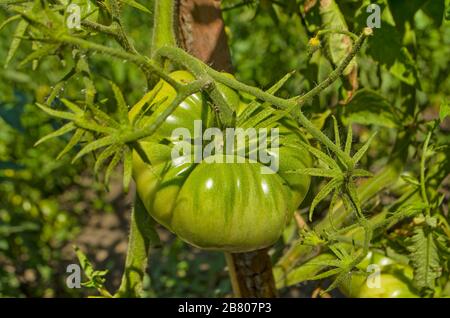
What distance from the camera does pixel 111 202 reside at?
269cm

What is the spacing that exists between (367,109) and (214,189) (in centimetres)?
40

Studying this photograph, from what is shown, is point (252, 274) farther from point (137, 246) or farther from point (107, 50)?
point (107, 50)

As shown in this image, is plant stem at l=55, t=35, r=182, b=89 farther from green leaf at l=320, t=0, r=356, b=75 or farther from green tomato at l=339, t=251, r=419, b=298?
green tomato at l=339, t=251, r=419, b=298

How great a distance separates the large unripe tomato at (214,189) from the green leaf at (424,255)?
0.88 feet

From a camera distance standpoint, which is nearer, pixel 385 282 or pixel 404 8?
pixel 404 8

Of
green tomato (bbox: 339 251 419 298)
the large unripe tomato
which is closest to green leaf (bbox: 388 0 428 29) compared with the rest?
the large unripe tomato

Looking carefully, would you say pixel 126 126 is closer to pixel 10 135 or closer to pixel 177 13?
pixel 177 13

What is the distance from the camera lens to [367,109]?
1.13 metres

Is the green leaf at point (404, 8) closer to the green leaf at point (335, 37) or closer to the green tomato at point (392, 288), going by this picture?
the green leaf at point (335, 37)

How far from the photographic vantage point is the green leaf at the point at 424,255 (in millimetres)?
1055

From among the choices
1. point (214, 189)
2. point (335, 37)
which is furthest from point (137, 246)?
point (335, 37)

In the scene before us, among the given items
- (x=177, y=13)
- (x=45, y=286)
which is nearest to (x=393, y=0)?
(x=177, y=13)

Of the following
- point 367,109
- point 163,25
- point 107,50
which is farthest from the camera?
point 367,109

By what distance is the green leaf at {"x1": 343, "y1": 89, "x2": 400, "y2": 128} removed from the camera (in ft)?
3.65
